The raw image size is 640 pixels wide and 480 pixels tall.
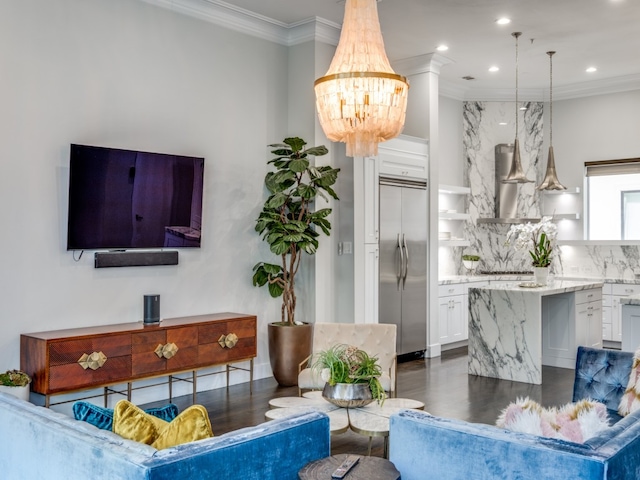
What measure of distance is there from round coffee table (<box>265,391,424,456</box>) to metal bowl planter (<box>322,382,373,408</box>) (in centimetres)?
5

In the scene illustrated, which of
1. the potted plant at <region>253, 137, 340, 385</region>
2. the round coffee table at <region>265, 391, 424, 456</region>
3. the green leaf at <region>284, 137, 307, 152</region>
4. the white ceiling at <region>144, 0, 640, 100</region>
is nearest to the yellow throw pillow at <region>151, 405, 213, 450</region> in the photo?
the round coffee table at <region>265, 391, 424, 456</region>

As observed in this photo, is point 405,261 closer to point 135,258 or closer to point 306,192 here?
point 306,192

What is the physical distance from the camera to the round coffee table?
322cm

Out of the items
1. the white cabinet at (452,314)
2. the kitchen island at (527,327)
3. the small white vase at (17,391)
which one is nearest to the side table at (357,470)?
the small white vase at (17,391)

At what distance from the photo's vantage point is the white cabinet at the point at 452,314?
25.6 ft

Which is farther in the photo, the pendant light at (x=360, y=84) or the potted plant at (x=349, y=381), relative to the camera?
the pendant light at (x=360, y=84)

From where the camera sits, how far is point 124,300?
5.19 metres

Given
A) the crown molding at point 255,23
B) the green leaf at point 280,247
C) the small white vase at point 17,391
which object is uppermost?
the crown molding at point 255,23

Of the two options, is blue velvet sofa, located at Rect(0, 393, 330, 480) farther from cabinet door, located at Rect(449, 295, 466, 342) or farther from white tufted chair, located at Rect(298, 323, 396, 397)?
cabinet door, located at Rect(449, 295, 466, 342)

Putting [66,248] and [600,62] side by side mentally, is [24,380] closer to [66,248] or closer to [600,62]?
[66,248]

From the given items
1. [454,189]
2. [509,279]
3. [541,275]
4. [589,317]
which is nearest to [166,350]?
[541,275]

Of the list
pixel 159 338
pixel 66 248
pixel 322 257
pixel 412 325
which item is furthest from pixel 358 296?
pixel 66 248

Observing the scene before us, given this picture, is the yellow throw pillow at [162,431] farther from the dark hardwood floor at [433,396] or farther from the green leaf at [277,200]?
the green leaf at [277,200]

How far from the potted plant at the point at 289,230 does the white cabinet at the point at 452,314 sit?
92.2 inches
